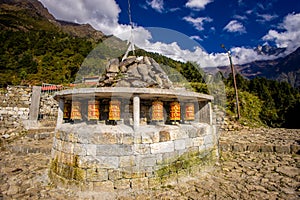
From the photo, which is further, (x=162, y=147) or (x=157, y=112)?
(x=157, y=112)

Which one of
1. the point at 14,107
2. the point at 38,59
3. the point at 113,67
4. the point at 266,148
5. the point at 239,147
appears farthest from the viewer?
the point at 38,59

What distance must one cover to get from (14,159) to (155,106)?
5566 mm

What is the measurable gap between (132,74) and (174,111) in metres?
2.13

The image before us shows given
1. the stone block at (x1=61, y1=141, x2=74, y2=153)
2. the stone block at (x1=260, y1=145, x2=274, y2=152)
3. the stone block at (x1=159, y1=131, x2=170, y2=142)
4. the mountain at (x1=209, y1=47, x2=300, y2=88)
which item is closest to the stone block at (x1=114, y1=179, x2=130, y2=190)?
the stone block at (x1=159, y1=131, x2=170, y2=142)

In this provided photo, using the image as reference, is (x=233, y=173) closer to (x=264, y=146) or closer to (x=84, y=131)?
(x=264, y=146)

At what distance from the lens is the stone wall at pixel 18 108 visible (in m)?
10.9

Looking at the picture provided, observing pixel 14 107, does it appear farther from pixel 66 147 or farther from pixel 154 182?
pixel 154 182

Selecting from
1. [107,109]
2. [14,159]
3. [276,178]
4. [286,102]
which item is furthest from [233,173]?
[286,102]

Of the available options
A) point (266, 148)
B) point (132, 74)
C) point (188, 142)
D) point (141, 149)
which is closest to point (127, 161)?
point (141, 149)

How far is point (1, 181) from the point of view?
12.8 feet

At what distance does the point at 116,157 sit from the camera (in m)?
3.25

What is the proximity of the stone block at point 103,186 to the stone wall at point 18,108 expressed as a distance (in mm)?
10133

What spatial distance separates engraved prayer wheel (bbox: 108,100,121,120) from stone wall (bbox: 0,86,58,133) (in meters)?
10.1

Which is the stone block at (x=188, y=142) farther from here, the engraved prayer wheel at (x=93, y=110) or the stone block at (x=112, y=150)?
the engraved prayer wheel at (x=93, y=110)
